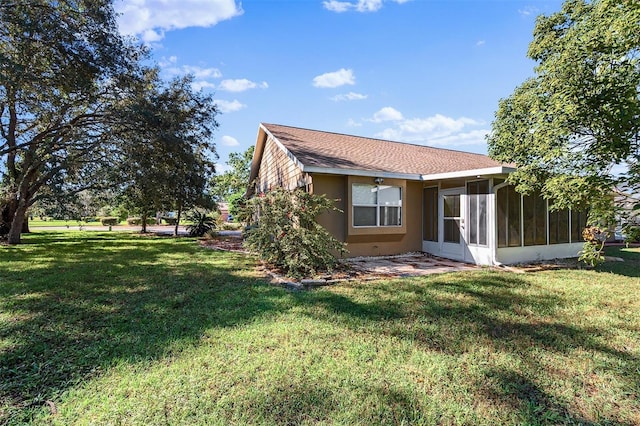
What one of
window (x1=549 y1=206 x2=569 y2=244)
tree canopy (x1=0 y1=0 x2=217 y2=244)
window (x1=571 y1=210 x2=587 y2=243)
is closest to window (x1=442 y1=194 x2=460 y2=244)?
window (x1=549 y1=206 x2=569 y2=244)

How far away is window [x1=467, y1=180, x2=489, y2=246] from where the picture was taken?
28.3 feet

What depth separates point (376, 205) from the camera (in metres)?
9.69

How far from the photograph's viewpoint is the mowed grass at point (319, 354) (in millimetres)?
2447

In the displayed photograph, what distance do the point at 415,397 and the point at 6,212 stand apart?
74.3 ft

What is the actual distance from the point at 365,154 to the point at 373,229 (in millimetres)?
3216

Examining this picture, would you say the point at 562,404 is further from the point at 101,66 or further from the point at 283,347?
the point at 101,66

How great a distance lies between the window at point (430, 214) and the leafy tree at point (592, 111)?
344 cm

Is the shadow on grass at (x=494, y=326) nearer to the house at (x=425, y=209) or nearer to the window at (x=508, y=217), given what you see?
the window at (x=508, y=217)

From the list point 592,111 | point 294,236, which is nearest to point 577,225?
point 592,111

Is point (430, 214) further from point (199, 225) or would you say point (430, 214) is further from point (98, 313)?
point (199, 225)

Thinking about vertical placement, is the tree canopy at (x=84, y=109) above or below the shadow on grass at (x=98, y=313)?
above

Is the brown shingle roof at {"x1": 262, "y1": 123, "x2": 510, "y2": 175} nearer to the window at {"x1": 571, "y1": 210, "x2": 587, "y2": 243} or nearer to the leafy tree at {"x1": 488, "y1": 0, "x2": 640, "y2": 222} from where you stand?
the window at {"x1": 571, "y1": 210, "x2": 587, "y2": 243}

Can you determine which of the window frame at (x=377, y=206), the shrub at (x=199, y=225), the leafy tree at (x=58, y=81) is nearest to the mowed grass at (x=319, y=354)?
the window frame at (x=377, y=206)

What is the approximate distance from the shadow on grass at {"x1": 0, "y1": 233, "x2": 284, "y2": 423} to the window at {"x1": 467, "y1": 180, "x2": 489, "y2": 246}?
240 inches
